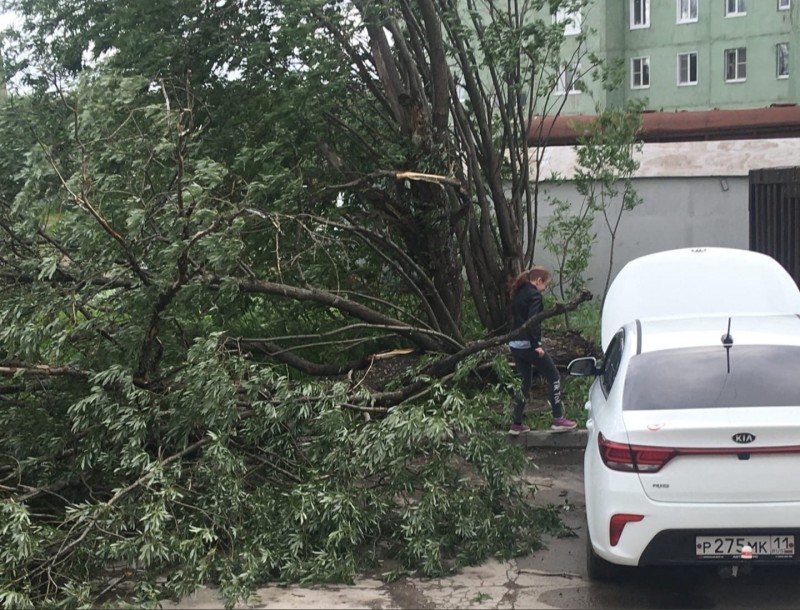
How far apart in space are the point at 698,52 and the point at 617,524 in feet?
135

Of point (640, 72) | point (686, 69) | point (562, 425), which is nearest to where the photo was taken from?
point (562, 425)

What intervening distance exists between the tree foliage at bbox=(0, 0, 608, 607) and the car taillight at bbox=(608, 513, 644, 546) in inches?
49.8

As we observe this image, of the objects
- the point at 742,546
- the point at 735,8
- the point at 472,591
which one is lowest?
the point at 472,591

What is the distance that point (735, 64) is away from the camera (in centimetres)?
4212

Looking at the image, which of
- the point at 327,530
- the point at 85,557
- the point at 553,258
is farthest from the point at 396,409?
the point at 553,258

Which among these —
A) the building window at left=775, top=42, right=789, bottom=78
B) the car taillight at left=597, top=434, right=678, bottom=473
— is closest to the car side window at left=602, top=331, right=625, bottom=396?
the car taillight at left=597, top=434, right=678, bottom=473

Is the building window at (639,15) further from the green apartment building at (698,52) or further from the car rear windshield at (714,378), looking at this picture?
the car rear windshield at (714,378)

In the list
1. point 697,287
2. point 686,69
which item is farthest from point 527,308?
point 686,69

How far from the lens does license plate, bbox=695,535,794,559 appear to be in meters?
5.04

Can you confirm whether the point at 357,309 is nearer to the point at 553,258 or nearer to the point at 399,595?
the point at 399,595

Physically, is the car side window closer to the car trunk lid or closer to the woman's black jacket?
the car trunk lid

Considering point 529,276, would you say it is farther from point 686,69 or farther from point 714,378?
point 686,69

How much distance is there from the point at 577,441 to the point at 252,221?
3596 millimetres

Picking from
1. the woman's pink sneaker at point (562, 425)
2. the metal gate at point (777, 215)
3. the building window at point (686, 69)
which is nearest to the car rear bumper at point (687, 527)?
the woman's pink sneaker at point (562, 425)
